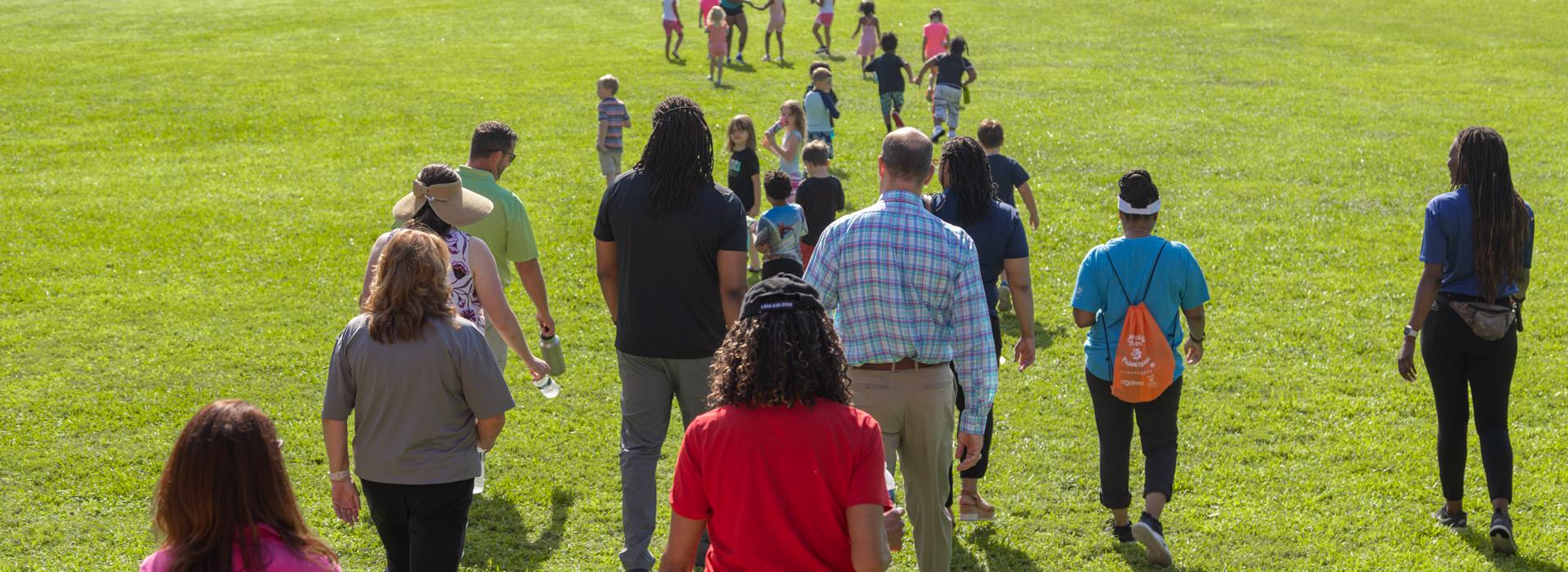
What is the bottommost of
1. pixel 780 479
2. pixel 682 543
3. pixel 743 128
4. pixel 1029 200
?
pixel 1029 200

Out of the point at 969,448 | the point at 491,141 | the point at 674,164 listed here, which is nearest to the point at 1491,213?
the point at 969,448

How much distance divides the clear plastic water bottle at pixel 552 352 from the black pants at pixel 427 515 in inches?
85.0

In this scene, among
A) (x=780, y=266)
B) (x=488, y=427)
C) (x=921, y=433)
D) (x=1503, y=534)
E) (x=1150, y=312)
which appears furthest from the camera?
(x=780, y=266)

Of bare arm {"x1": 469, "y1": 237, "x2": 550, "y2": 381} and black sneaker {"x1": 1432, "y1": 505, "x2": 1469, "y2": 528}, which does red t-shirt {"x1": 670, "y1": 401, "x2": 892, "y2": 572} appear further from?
black sneaker {"x1": 1432, "y1": 505, "x2": 1469, "y2": 528}

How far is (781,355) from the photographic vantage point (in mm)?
3633

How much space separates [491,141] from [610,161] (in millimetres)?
9294

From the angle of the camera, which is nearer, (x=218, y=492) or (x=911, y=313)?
(x=218, y=492)

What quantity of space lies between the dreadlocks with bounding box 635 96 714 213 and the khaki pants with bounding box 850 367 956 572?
116 centimetres

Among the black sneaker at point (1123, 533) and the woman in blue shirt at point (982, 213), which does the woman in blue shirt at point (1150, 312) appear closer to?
the black sneaker at point (1123, 533)

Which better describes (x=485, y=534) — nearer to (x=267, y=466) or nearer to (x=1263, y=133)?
(x=267, y=466)

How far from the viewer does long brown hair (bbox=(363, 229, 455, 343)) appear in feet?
15.5

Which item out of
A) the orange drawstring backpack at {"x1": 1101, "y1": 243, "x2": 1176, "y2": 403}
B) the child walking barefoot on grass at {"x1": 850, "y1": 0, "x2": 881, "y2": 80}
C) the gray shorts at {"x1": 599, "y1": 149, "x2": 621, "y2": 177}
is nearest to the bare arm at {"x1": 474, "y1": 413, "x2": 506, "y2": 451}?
the orange drawstring backpack at {"x1": 1101, "y1": 243, "x2": 1176, "y2": 403}

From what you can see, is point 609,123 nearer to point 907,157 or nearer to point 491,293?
point 491,293

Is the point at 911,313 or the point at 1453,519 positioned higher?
the point at 911,313
